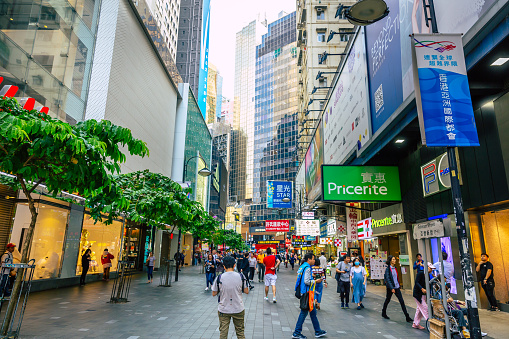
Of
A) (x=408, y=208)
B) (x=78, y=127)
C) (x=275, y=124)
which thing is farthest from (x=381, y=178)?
(x=275, y=124)

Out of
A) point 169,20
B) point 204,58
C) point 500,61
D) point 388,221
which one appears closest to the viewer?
point 500,61

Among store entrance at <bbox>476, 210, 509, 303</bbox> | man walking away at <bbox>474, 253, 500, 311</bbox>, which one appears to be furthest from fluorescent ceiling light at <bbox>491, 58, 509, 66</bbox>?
man walking away at <bbox>474, 253, 500, 311</bbox>

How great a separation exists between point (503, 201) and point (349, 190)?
6241mm

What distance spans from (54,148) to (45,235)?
37.1 ft

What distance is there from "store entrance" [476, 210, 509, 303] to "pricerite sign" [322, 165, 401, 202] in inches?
181

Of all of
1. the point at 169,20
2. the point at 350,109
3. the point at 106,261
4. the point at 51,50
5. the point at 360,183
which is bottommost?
the point at 106,261

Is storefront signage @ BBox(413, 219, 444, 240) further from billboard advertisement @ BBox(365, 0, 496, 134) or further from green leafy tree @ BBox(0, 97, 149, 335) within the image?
green leafy tree @ BBox(0, 97, 149, 335)

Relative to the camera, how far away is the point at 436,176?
479 inches

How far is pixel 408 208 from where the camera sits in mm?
14766

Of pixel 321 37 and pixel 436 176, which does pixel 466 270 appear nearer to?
→ pixel 436 176

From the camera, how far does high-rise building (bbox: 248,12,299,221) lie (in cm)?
10275

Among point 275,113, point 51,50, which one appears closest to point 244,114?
point 275,113

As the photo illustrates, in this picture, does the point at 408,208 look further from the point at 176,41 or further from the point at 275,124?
the point at 275,124

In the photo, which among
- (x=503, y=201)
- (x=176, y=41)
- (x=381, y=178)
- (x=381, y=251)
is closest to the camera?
(x=503, y=201)
